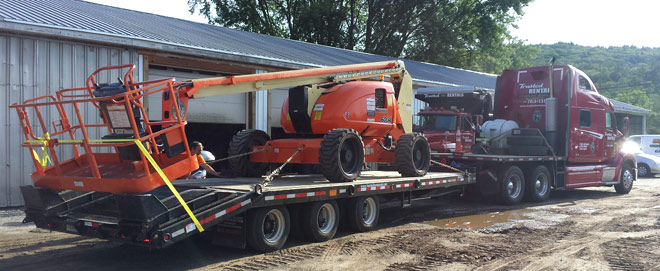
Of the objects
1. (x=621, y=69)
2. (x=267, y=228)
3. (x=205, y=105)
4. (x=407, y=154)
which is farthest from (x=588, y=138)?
(x=621, y=69)

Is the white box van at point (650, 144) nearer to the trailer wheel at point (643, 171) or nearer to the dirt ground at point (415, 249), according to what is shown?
the trailer wheel at point (643, 171)

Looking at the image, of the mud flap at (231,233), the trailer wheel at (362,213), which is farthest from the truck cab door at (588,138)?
the mud flap at (231,233)

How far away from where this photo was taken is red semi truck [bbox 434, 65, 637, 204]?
48.8ft

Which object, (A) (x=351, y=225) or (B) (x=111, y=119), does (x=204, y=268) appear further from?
(A) (x=351, y=225)

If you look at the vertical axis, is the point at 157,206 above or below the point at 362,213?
above

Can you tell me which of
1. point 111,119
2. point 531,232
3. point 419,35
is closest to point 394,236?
point 531,232

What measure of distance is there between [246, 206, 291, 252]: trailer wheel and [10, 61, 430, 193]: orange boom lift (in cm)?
114

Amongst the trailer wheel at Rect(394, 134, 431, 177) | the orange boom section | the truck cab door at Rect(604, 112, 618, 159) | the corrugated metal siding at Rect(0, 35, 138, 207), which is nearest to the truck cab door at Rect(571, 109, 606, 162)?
the truck cab door at Rect(604, 112, 618, 159)

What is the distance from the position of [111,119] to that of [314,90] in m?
4.23

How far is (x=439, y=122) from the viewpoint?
1580 centimetres

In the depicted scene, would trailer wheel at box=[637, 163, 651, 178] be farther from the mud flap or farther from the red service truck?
the mud flap

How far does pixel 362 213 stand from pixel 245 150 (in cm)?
244

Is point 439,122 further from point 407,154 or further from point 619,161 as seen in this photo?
point 619,161

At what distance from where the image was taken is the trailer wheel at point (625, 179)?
704 inches
